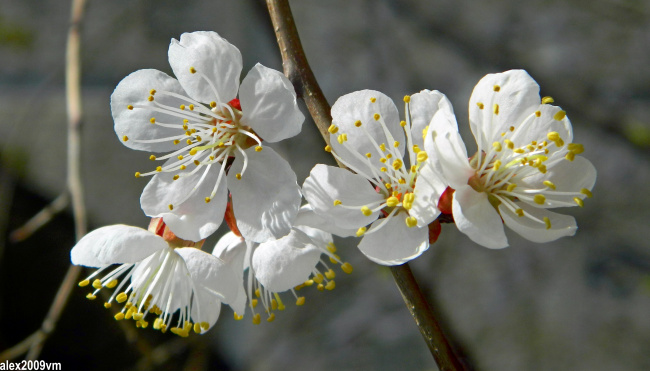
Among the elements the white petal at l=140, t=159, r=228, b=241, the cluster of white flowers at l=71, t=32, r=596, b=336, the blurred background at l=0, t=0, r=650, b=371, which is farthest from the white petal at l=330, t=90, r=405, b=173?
the blurred background at l=0, t=0, r=650, b=371

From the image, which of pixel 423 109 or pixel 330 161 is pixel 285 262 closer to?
pixel 423 109

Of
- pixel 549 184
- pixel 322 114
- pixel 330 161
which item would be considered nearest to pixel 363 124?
pixel 322 114

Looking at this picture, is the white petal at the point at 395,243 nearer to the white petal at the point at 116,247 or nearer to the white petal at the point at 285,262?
the white petal at the point at 285,262

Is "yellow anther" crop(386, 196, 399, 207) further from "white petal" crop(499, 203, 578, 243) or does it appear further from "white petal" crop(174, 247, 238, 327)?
"white petal" crop(174, 247, 238, 327)

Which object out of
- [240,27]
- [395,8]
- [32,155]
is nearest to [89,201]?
[32,155]

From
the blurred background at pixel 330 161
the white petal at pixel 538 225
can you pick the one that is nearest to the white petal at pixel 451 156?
the white petal at pixel 538 225

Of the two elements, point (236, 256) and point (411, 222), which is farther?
point (236, 256)
